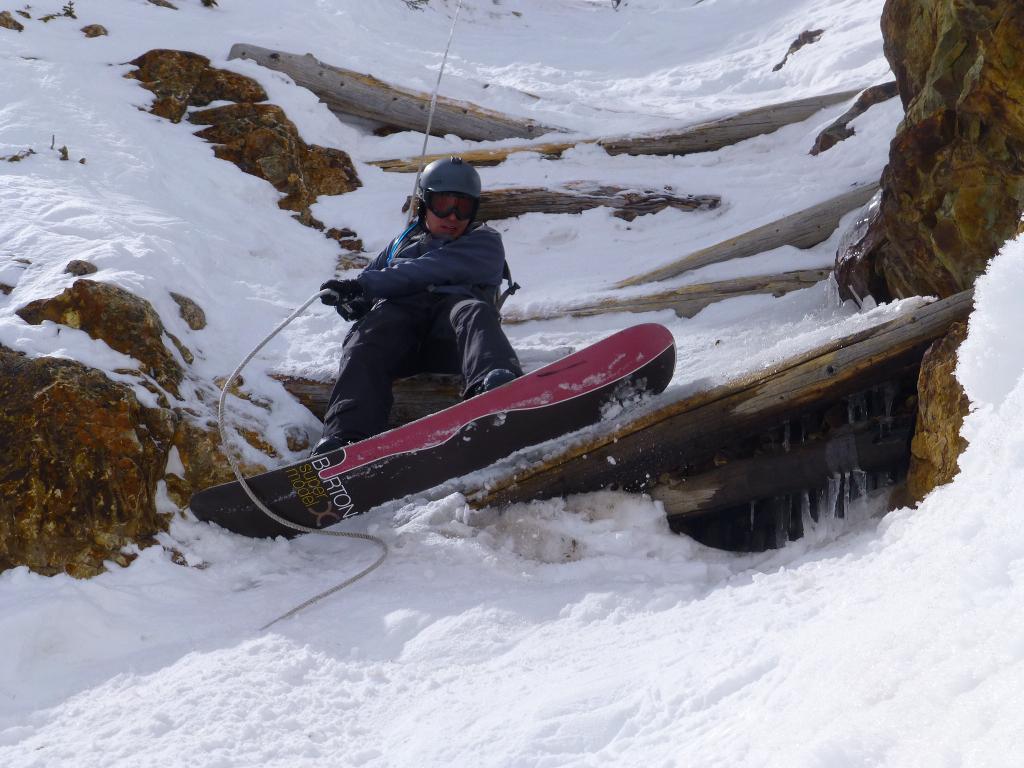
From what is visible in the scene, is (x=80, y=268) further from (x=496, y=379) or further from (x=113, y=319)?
(x=496, y=379)

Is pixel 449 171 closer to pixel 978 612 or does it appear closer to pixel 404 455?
pixel 404 455

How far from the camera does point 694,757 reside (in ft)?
6.95

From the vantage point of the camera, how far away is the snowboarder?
4238mm

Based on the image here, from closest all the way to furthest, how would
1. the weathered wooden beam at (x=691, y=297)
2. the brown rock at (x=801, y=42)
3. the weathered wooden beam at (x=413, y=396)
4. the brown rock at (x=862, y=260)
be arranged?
the brown rock at (x=862, y=260) → the weathered wooden beam at (x=413, y=396) → the weathered wooden beam at (x=691, y=297) → the brown rock at (x=801, y=42)

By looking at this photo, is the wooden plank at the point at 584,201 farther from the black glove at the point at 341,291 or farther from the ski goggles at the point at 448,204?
the black glove at the point at 341,291

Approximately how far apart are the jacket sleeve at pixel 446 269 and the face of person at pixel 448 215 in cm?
24

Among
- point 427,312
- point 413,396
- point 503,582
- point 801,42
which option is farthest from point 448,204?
point 801,42

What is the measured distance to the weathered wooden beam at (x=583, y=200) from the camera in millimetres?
7223

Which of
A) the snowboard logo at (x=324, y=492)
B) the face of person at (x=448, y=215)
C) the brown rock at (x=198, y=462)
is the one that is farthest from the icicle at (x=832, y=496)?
the brown rock at (x=198, y=462)

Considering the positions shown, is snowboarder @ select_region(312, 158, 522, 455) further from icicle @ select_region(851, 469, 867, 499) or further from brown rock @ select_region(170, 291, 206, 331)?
icicle @ select_region(851, 469, 867, 499)

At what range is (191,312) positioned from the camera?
512 centimetres

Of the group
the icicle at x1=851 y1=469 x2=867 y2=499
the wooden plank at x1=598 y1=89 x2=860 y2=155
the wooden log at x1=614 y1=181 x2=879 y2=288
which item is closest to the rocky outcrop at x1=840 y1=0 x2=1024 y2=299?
the icicle at x1=851 y1=469 x2=867 y2=499

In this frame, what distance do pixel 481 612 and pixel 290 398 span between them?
204 centimetres

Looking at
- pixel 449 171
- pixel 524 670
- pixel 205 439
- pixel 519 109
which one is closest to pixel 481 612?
pixel 524 670
